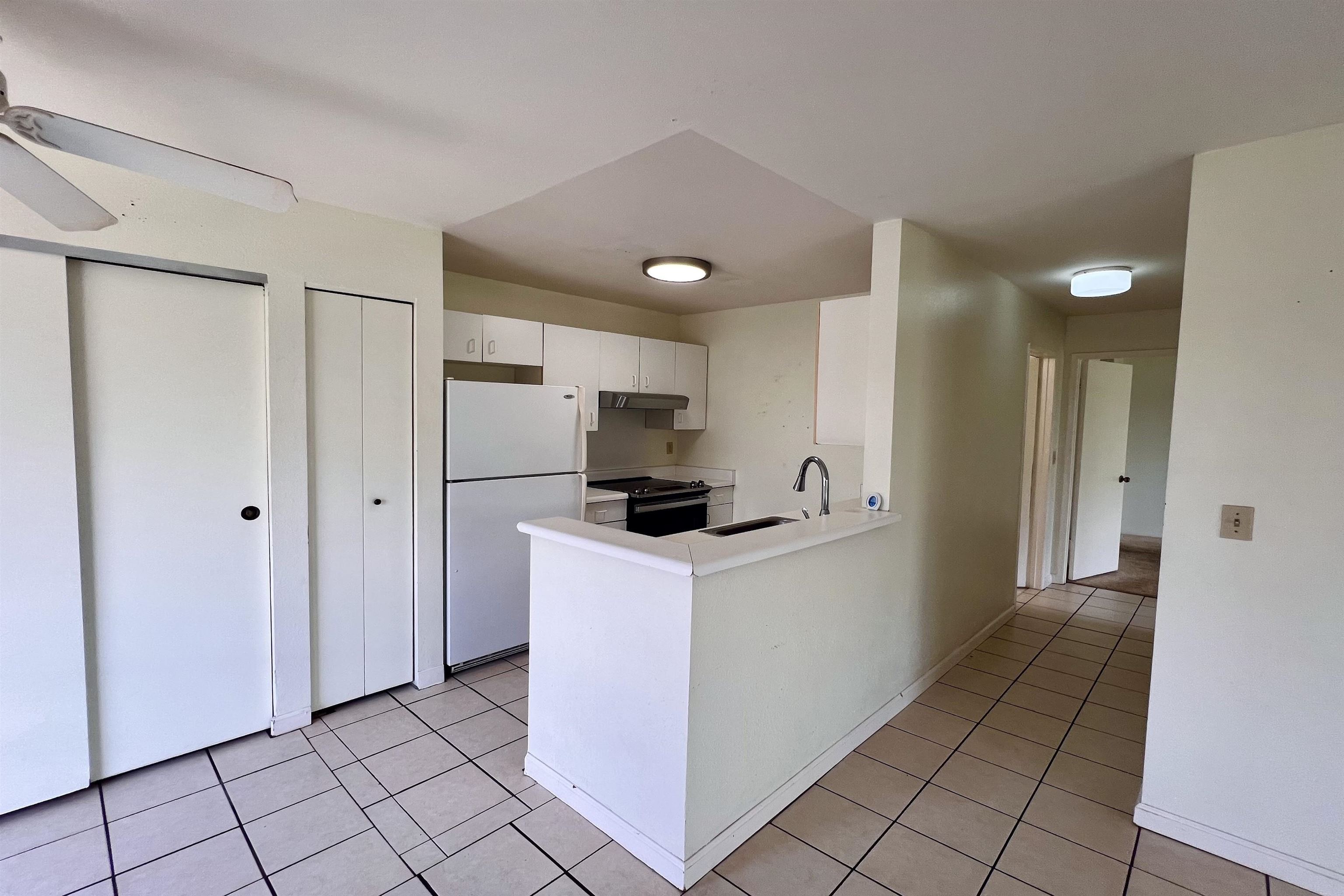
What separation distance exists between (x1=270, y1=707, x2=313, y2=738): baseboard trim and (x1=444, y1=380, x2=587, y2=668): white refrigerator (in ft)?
2.13

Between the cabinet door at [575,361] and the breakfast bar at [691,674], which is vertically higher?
the cabinet door at [575,361]

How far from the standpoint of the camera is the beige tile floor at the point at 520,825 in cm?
175

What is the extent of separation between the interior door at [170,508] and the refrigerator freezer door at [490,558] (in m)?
0.80

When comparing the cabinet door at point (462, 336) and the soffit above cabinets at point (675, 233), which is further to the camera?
the cabinet door at point (462, 336)

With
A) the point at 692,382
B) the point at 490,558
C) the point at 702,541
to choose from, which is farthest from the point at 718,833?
the point at 692,382

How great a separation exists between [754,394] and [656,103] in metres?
3.14

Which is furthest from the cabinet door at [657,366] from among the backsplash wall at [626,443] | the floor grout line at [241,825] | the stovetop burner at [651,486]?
the floor grout line at [241,825]

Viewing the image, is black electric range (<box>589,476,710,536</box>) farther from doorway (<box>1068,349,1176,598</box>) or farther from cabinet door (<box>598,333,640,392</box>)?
doorway (<box>1068,349,1176,598</box>)

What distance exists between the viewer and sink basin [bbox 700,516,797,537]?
7.75ft

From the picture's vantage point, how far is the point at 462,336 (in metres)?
3.33

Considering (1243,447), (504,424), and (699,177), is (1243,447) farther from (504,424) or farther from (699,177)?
(504,424)

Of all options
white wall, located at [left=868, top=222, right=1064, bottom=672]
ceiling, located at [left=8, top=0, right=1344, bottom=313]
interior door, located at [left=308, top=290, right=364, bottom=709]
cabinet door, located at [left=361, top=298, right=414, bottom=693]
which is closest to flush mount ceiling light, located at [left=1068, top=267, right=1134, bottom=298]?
white wall, located at [left=868, top=222, right=1064, bottom=672]

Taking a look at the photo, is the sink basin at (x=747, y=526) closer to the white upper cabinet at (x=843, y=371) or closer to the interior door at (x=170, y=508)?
the white upper cabinet at (x=843, y=371)

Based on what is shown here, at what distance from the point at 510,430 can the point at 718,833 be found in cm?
213
